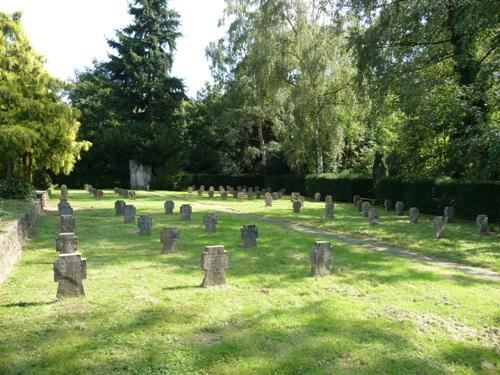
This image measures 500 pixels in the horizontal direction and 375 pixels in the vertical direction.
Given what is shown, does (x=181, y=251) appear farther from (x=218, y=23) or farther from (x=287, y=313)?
(x=218, y=23)

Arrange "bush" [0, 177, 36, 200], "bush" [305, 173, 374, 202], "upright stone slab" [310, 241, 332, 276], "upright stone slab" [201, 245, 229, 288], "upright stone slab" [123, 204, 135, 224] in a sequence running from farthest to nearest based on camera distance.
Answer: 1. "bush" [305, 173, 374, 202]
2. "bush" [0, 177, 36, 200]
3. "upright stone slab" [123, 204, 135, 224]
4. "upright stone slab" [310, 241, 332, 276]
5. "upright stone slab" [201, 245, 229, 288]

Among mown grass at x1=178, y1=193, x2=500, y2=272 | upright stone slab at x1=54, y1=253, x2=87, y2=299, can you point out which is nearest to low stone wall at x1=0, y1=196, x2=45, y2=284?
upright stone slab at x1=54, y1=253, x2=87, y2=299

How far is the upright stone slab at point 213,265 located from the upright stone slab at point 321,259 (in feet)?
5.80

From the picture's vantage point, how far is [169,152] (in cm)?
4128

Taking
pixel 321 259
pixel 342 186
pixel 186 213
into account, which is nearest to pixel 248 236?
pixel 321 259

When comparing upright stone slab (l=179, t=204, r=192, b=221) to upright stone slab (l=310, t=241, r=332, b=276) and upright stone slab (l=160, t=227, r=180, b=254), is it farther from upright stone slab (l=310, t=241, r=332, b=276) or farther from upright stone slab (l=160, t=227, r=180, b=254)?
upright stone slab (l=310, t=241, r=332, b=276)

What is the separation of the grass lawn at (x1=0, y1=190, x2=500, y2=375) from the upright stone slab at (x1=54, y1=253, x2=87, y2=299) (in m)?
0.19

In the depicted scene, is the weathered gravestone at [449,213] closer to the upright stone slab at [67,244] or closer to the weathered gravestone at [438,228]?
the weathered gravestone at [438,228]

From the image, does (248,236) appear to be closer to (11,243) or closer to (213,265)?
(213,265)

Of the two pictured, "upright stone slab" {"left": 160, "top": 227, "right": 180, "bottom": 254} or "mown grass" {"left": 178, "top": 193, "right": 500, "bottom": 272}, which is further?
"mown grass" {"left": 178, "top": 193, "right": 500, "bottom": 272}

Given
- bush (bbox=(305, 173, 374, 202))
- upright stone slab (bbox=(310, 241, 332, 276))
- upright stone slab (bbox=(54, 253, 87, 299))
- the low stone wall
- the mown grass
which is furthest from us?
bush (bbox=(305, 173, 374, 202))

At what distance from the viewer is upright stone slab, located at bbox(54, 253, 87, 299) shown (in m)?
6.35

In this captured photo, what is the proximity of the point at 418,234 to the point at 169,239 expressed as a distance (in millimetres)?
7680

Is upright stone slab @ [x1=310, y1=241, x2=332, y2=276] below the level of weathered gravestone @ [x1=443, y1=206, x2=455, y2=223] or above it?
below
